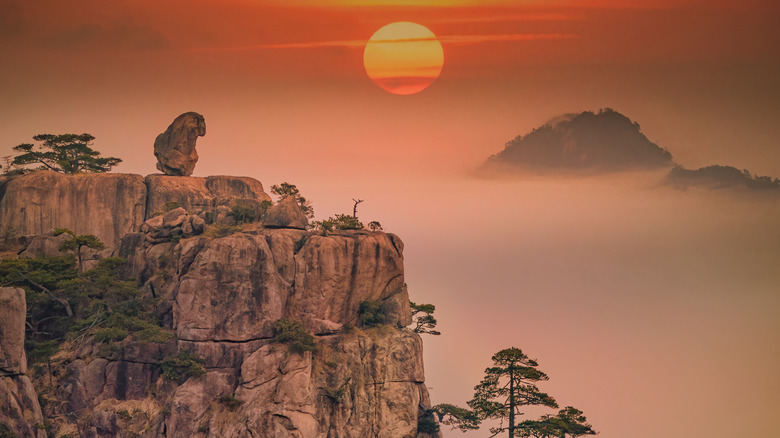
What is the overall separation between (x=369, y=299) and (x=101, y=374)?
23.9 meters

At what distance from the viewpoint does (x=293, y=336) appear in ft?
206

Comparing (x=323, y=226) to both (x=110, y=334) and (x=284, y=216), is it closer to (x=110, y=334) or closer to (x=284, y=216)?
(x=284, y=216)

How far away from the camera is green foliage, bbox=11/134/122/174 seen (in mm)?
79500

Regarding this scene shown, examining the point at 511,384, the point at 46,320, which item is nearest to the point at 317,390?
the point at 511,384

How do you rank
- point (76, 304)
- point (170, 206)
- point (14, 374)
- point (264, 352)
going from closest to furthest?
1. point (14, 374)
2. point (264, 352)
3. point (76, 304)
4. point (170, 206)

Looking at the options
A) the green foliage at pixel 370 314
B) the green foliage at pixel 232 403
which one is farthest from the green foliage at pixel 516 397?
the green foliage at pixel 232 403

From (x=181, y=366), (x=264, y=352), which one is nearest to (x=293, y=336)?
(x=264, y=352)

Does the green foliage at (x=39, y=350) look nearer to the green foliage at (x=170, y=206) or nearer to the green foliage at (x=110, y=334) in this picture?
the green foliage at (x=110, y=334)

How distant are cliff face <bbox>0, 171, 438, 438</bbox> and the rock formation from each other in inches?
501

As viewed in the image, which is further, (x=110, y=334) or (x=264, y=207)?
(x=264, y=207)

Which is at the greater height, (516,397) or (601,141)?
(601,141)

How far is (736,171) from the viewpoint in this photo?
176625mm

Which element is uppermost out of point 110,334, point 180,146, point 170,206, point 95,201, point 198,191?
point 180,146

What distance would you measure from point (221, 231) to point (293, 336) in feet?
38.3
